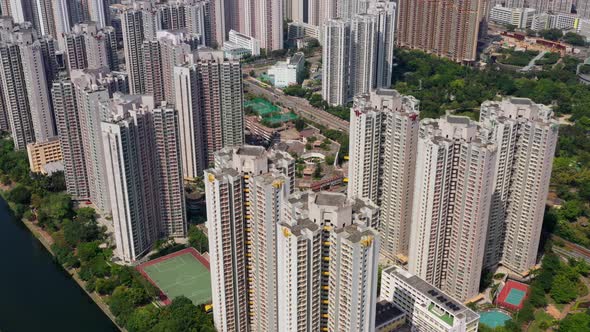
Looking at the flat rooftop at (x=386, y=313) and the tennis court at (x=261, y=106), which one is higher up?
the tennis court at (x=261, y=106)

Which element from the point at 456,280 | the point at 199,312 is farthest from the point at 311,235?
the point at 456,280

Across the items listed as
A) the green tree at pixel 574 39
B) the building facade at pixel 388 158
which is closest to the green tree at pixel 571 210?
→ the building facade at pixel 388 158

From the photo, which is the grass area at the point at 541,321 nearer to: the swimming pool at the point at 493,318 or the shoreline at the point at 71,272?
the swimming pool at the point at 493,318

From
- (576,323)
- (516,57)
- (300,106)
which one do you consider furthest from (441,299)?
(516,57)

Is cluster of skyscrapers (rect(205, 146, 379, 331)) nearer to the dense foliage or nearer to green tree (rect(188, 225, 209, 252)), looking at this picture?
green tree (rect(188, 225, 209, 252))

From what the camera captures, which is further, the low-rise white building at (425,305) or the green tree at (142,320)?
the green tree at (142,320)

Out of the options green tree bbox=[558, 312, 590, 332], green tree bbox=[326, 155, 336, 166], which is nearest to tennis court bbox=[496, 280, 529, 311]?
green tree bbox=[558, 312, 590, 332]
